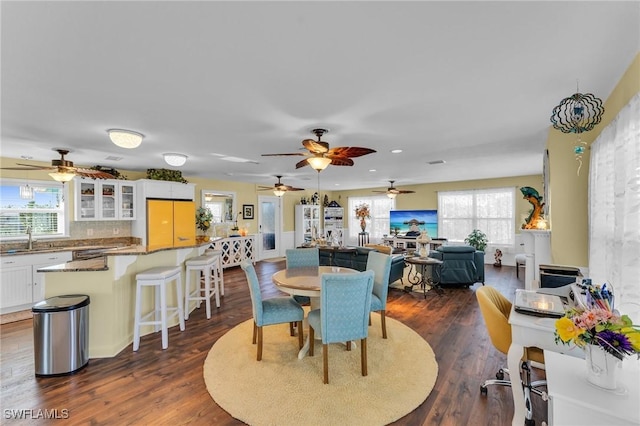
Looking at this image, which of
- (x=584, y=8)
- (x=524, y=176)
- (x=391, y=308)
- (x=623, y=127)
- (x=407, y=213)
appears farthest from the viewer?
(x=407, y=213)

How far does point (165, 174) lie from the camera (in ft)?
18.7

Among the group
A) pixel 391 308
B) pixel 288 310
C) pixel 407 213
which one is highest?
pixel 407 213

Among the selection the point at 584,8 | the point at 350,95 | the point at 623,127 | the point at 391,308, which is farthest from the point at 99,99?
the point at 391,308

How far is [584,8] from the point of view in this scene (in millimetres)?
1299

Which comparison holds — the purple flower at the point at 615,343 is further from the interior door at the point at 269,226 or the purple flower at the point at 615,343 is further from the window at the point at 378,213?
the window at the point at 378,213

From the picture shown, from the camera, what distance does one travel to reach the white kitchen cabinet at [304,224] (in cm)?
980

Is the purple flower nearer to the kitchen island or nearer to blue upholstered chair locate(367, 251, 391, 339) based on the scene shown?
blue upholstered chair locate(367, 251, 391, 339)

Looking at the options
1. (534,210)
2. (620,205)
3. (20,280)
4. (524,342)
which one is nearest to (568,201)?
(534,210)

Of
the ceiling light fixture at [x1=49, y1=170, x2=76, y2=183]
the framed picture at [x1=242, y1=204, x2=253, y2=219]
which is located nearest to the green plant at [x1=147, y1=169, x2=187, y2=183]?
the ceiling light fixture at [x1=49, y1=170, x2=76, y2=183]

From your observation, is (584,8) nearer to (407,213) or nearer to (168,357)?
(168,357)

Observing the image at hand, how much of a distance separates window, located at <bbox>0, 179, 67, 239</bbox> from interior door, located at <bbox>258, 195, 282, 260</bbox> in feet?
15.3

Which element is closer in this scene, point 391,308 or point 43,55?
point 43,55

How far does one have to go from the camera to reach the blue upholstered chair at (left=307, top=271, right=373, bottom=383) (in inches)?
96.0

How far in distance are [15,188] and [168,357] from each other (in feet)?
14.3
